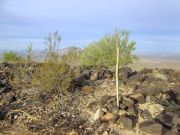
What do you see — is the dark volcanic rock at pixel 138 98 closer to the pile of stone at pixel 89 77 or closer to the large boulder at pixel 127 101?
the large boulder at pixel 127 101

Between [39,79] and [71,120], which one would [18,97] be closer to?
[39,79]

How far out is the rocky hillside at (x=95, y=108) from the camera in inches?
433

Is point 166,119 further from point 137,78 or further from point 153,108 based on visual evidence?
point 137,78

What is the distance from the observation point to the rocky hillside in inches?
433

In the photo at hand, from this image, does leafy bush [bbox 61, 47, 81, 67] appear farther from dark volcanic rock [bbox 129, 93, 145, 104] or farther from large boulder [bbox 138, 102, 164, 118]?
large boulder [bbox 138, 102, 164, 118]

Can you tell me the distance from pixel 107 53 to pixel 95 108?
1850 cm

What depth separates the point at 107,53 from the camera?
99.8 feet

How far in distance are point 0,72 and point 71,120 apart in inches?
197

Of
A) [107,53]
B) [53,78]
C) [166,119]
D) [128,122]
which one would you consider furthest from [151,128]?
[107,53]

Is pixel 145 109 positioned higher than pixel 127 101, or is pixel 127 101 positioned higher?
pixel 127 101

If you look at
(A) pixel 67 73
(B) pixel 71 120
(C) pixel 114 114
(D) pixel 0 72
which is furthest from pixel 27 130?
(D) pixel 0 72

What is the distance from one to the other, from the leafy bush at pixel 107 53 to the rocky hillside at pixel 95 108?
50.3ft

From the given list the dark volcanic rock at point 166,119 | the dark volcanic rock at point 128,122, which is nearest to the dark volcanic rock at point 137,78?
the dark volcanic rock at point 166,119

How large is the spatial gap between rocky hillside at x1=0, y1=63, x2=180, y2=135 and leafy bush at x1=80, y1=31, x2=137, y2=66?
604 inches
